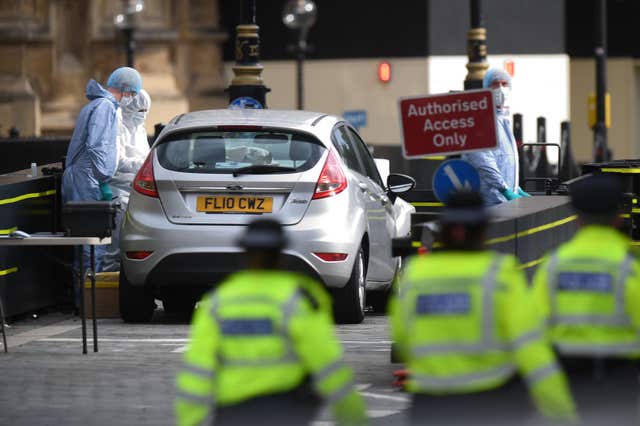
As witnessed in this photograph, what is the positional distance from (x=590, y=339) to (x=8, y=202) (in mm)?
8240

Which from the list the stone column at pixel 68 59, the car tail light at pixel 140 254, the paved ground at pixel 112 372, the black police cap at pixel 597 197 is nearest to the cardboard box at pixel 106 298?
the paved ground at pixel 112 372

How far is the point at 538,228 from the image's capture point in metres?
12.4

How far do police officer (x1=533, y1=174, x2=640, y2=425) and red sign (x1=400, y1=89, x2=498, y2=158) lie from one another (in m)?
5.86

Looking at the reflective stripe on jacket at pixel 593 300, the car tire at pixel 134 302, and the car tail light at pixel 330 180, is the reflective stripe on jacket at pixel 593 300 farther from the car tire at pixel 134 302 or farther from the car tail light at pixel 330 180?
the car tire at pixel 134 302

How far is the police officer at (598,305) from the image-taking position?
6.86 meters

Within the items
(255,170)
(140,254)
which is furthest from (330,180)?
(140,254)

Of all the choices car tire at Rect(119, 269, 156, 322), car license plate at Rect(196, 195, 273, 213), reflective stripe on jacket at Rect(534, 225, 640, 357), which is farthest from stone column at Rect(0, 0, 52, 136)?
reflective stripe on jacket at Rect(534, 225, 640, 357)

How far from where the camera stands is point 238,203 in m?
13.4

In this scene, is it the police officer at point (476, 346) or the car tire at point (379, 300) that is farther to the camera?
the car tire at point (379, 300)

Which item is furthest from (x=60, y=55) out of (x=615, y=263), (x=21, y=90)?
(x=615, y=263)

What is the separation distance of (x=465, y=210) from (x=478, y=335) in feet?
1.53

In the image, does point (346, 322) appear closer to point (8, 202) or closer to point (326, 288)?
point (326, 288)

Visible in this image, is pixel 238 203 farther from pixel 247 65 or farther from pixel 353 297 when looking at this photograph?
pixel 247 65

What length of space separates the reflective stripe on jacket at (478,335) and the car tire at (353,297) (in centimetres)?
721
